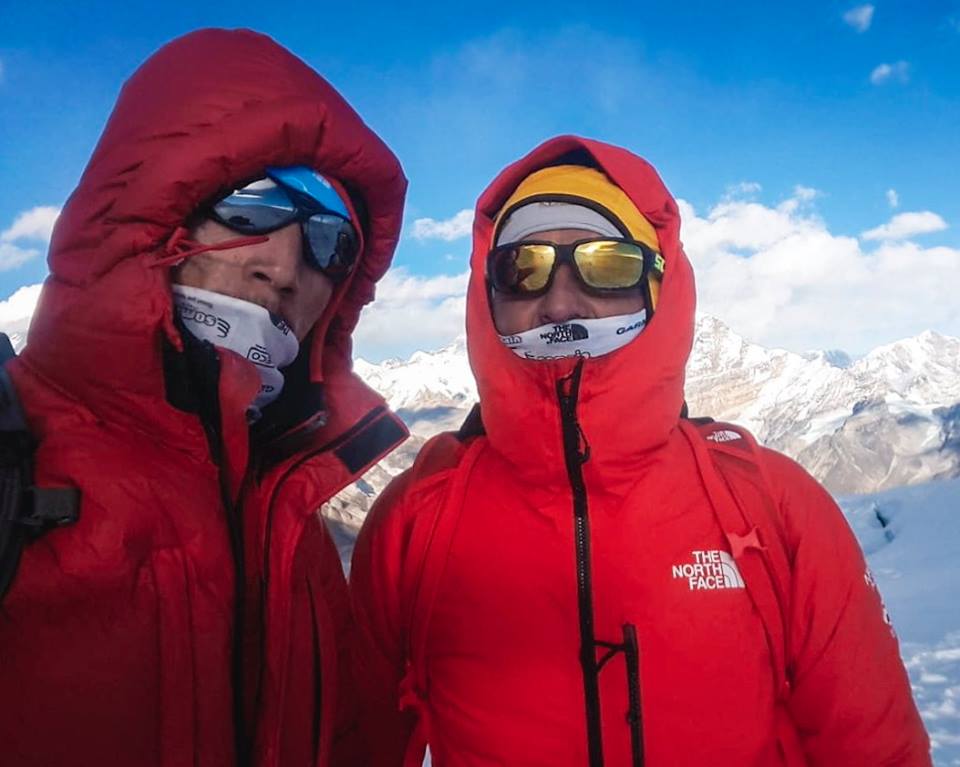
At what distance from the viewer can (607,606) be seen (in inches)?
94.0

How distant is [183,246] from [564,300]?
4.98 feet

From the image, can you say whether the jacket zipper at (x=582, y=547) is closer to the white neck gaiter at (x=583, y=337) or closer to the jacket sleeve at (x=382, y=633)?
the white neck gaiter at (x=583, y=337)

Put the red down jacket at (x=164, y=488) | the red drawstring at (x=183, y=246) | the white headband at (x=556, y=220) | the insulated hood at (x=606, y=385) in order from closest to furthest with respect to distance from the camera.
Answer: the red down jacket at (x=164, y=488)
the red drawstring at (x=183, y=246)
the insulated hood at (x=606, y=385)
the white headband at (x=556, y=220)

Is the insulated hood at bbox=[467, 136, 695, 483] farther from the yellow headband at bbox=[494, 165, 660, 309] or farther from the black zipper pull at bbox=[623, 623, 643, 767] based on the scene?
the black zipper pull at bbox=[623, 623, 643, 767]

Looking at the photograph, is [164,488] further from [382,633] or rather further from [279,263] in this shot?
[382,633]

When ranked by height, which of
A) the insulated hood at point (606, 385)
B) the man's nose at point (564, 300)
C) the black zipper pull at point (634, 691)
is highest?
the man's nose at point (564, 300)

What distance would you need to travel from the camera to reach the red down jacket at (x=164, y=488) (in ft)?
5.29

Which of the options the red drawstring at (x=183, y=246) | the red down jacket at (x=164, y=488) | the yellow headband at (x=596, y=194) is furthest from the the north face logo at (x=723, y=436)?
the red drawstring at (x=183, y=246)

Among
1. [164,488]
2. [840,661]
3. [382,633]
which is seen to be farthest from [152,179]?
[840,661]

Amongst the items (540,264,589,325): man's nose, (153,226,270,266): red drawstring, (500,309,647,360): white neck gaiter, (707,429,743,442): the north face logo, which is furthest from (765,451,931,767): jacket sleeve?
(153,226,270,266): red drawstring

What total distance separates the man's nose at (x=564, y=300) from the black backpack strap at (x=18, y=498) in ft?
6.20

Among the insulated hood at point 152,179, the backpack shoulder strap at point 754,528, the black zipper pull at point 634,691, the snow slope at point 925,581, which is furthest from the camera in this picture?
the snow slope at point 925,581

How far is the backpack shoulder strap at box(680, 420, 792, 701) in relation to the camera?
2.36m

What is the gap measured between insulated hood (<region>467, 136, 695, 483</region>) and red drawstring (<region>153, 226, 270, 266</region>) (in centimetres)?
113
